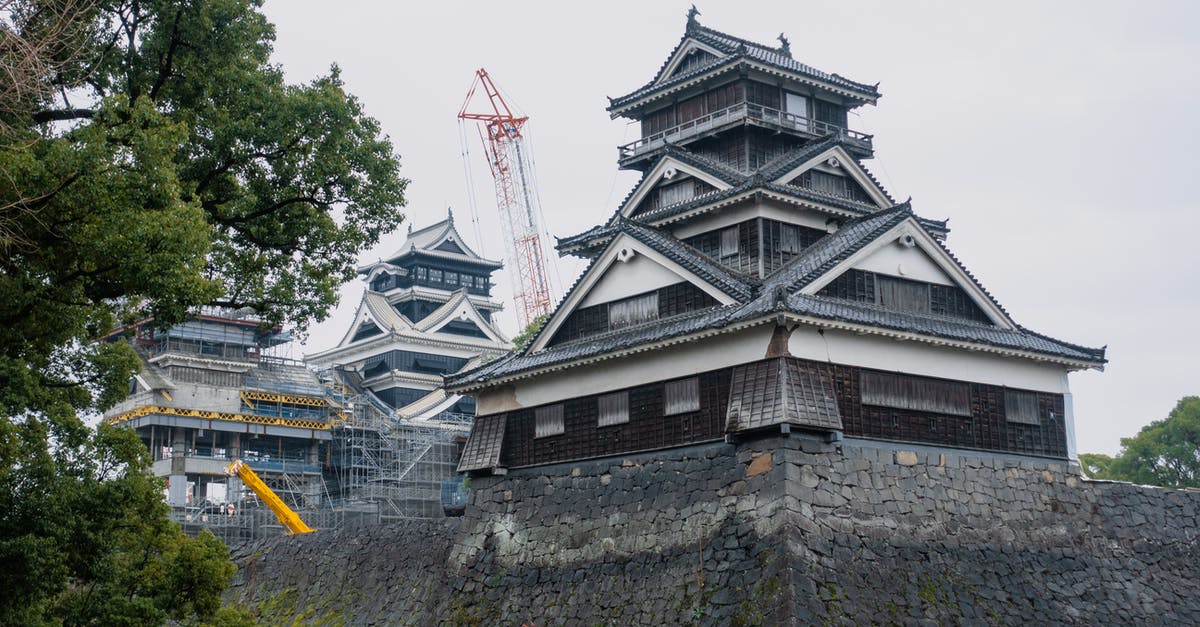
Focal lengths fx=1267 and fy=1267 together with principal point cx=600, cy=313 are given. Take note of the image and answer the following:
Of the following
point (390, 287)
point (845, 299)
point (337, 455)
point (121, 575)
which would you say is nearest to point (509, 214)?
point (390, 287)

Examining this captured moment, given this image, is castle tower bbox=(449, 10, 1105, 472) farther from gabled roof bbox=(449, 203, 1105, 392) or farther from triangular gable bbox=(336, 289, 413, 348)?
triangular gable bbox=(336, 289, 413, 348)

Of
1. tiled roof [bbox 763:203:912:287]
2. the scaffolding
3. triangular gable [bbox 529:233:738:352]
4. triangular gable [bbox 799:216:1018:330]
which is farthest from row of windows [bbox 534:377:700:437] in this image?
the scaffolding

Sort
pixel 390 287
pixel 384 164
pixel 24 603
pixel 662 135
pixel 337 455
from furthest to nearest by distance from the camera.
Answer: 1. pixel 390 287
2. pixel 337 455
3. pixel 662 135
4. pixel 384 164
5. pixel 24 603

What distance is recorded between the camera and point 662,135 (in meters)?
35.2

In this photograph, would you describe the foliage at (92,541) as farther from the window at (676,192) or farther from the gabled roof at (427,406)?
the gabled roof at (427,406)

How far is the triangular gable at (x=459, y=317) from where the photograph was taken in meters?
85.1

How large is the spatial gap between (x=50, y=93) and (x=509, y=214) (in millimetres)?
78227

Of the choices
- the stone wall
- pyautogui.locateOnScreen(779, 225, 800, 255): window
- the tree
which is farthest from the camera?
pyautogui.locateOnScreen(779, 225, 800, 255): window

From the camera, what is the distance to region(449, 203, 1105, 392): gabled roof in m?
26.2

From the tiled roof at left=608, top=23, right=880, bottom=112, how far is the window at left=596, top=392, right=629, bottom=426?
953cm

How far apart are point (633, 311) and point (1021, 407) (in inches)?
365

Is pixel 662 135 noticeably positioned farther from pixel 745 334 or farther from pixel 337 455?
pixel 337 455

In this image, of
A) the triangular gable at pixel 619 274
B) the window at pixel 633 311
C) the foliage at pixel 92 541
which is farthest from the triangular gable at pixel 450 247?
the foliage at pixel 92 541

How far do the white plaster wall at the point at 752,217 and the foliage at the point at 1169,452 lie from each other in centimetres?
2808
